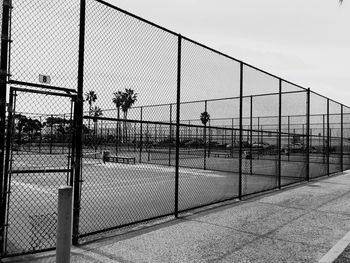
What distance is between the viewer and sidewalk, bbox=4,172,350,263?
4453 millimetres

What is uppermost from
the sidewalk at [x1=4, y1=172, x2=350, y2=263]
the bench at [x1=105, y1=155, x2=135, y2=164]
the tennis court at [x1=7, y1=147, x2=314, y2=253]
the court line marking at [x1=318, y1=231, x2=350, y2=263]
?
the bench at [x1=105, y1=155, x2=135, y2=164]

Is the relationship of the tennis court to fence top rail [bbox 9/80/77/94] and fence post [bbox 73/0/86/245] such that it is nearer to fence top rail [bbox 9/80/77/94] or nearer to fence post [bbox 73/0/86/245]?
fence post [bbox 73/0/86/245]


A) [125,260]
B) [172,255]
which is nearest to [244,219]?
[172,255]

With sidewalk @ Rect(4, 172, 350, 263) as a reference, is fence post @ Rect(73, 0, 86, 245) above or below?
above

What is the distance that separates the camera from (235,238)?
5340 mm

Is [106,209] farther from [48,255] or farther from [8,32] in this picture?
[8,32]

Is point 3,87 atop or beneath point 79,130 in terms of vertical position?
atop

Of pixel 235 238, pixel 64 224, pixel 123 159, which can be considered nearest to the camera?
pixel 64 224

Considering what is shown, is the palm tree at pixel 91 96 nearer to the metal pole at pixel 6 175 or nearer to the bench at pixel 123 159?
the metal pole at pixel 6 175

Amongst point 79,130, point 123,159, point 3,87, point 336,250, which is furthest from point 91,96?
point 123,159

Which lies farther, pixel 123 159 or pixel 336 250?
pixel 123 159

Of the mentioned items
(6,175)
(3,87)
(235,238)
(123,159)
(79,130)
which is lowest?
(235,238)

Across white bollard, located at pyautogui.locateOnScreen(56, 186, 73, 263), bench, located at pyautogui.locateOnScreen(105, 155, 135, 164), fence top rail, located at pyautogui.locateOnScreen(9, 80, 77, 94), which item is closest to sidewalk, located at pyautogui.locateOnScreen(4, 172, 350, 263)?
white bollard, located at pyautogui.locateOnScreen(56, 186, 73, 263)

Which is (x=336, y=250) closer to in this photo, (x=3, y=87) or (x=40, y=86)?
(x=40, y=86)
